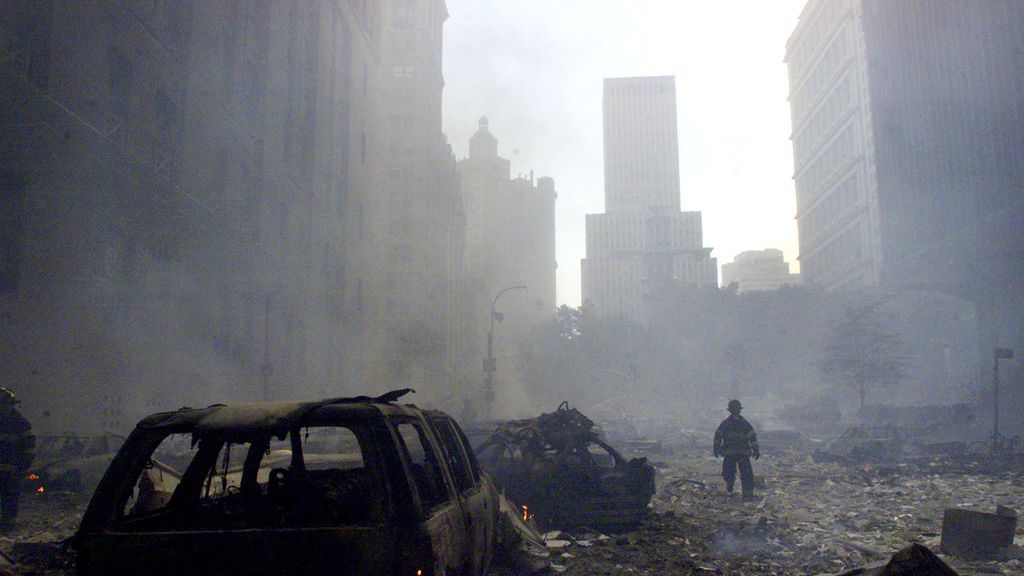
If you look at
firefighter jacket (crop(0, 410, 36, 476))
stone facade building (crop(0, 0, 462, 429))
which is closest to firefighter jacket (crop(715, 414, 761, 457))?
firefighter jacket (crop(0, 410, 36, 476))

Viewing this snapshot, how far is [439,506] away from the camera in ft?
11.6

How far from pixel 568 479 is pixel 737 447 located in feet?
12.4

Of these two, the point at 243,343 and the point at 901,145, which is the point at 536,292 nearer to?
the point at 901,145

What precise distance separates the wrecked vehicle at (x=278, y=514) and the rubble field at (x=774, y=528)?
3.22 meters

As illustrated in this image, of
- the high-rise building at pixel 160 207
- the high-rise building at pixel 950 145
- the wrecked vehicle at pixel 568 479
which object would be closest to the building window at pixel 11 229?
the high-rise building at pixel 160 207

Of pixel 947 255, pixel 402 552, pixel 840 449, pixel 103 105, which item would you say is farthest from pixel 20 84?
pixel 947 255

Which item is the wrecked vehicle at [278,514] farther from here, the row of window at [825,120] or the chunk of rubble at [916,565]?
the row of window at [825,120]

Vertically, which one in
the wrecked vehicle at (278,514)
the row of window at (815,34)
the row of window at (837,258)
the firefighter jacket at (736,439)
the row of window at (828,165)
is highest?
the row of window at (815,34)

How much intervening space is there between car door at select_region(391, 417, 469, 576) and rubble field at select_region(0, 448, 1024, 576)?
264 cm

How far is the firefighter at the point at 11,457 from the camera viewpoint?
8375 millimetres

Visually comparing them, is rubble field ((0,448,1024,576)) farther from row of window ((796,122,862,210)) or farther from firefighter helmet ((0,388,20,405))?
row of window ((796,122,862,210))

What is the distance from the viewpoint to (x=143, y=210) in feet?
64.3

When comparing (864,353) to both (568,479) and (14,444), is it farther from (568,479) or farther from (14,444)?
(14,444)

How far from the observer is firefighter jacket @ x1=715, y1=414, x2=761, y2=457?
11.0 meters
